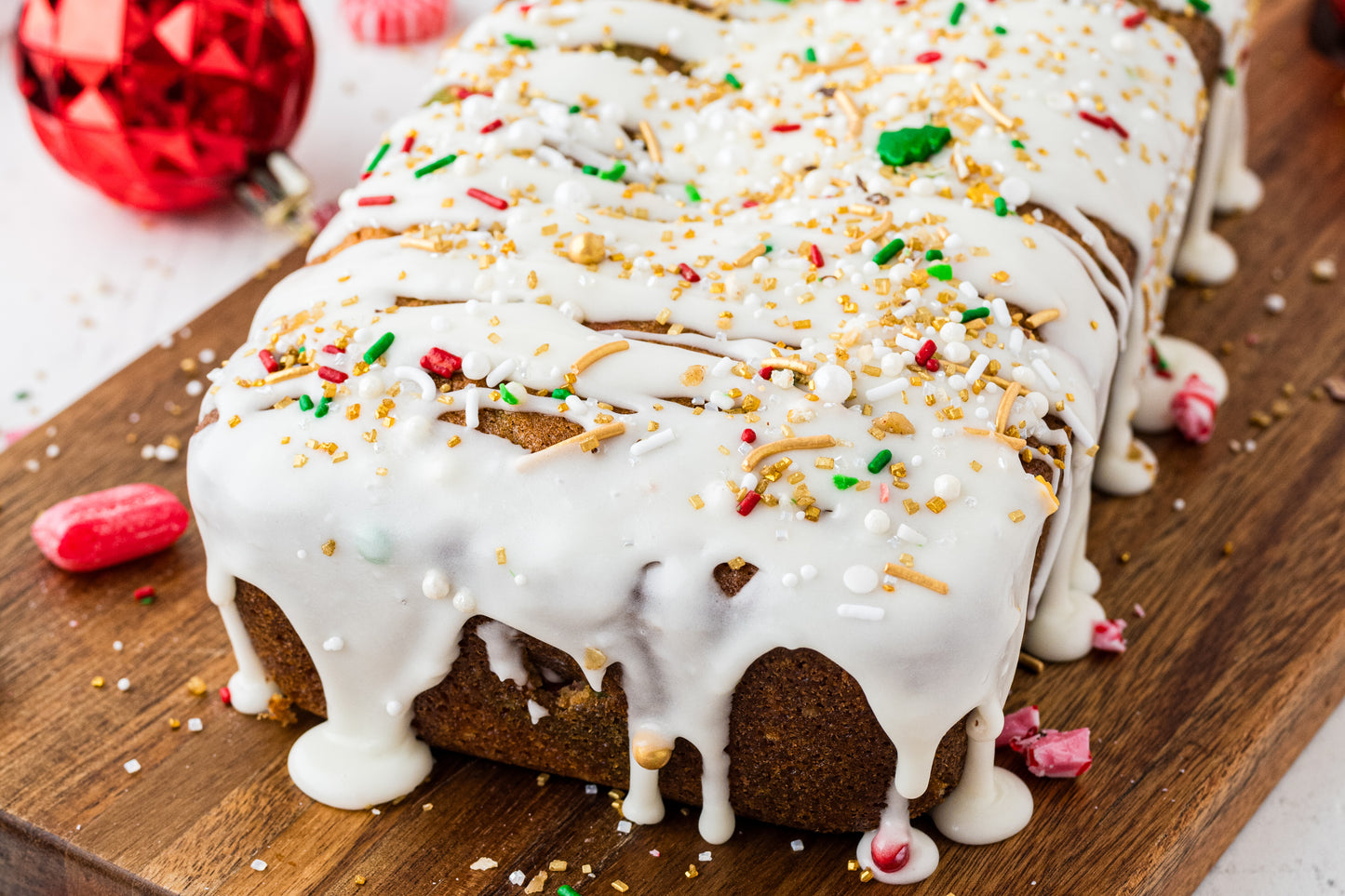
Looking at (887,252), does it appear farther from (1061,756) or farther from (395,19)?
(395,19)

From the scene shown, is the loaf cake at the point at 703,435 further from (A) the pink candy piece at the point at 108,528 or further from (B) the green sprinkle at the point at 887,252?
(A) the pink candy piece at the point at 108,528

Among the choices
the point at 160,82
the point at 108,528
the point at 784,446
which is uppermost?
the point at 784,446

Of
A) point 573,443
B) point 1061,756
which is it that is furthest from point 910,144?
point 1061,756

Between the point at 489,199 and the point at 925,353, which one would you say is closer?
the point at 925,353

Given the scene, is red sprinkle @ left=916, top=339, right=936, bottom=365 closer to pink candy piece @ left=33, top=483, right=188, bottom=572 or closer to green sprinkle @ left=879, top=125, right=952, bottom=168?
green sprinkle @ left=879, top=125, right=952, bottom=168

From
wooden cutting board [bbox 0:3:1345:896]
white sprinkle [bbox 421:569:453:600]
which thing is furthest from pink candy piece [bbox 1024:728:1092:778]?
white sprinkle [bbox 421:569:453:600]

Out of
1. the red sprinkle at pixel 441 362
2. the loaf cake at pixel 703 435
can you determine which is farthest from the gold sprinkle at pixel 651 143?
the red sprinkle at pixel 441 362
